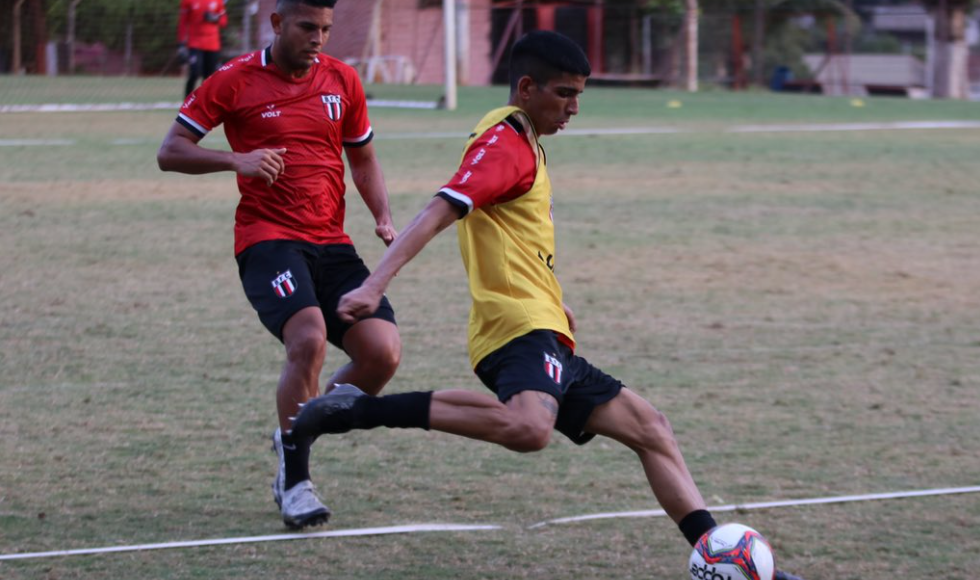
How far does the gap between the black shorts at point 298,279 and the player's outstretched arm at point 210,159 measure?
32 centimetres

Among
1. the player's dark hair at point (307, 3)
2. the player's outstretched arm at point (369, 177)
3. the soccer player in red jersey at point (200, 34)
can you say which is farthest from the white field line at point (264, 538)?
the soccer player in red jersey at point (200, 34)

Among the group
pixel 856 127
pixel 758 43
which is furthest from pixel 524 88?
pixel 758 43

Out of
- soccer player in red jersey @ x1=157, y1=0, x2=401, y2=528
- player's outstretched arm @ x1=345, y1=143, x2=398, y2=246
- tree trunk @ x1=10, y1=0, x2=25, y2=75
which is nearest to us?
soccer player in red jersey @ x1=157, y1=0, x2=401, y2=528

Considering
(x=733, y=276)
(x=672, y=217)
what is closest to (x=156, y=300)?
(x=733, y=276)

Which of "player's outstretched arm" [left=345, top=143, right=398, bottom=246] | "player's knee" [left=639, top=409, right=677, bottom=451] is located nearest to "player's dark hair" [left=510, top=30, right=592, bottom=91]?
"player's knee" [left=639, top=409, right=677, bottom=451]

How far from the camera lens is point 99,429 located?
6.68 metres

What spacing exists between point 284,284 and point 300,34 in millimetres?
1030

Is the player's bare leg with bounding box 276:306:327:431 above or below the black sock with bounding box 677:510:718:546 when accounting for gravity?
above

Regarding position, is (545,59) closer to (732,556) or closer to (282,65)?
(282,65)

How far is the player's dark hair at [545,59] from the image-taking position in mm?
4664

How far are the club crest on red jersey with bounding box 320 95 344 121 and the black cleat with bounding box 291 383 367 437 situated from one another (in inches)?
60.2

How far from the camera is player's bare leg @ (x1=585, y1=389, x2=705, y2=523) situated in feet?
15.4

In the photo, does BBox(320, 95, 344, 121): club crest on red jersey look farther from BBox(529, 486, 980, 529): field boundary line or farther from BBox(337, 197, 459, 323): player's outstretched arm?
BBox(529, 486, 980, 529): field boundary line

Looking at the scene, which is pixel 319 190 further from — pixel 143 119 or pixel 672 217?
pixel 143 119
